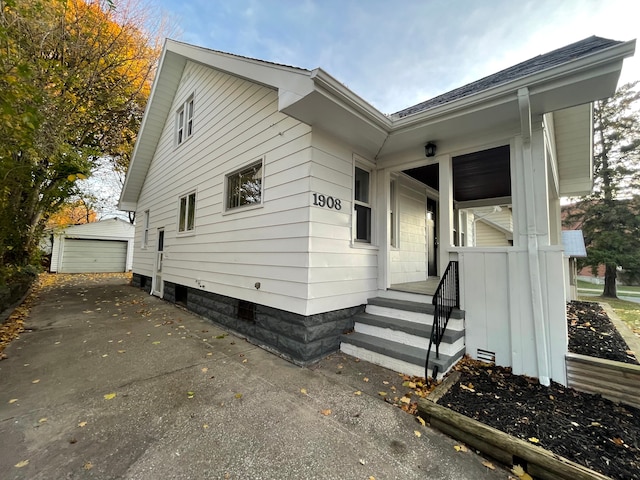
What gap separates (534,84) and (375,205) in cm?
262

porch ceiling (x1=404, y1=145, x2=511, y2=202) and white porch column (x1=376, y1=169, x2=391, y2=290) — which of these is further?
porch ceiling (x1=404, y1=145, x2=511, y2=202)

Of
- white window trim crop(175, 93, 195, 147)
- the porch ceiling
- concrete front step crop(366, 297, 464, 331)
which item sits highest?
white window trim crop(175, 93, 195, 147)

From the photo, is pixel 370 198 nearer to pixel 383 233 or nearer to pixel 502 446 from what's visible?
pixel 383 233

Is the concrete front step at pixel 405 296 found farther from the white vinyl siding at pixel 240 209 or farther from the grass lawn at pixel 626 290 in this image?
the grass lawn at pixel 626 290

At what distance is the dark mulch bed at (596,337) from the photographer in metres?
3.34

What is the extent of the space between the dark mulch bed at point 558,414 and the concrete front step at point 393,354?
0.85 ft

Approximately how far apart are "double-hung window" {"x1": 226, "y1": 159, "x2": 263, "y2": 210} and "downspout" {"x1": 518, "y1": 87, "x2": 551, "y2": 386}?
393 cm

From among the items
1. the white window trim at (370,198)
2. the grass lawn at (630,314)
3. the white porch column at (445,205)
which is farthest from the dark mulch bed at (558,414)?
the grass lawn at (630,314)

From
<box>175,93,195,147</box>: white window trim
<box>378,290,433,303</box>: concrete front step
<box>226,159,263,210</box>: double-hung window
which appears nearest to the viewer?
<box>378,290,433,303</box>: concrete front step

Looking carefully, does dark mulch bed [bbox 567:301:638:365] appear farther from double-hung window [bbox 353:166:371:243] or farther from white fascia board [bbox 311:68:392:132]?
white fascia board [bbox 311:68:392:132]

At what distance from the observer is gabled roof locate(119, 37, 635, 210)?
107 inches

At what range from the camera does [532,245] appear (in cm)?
333

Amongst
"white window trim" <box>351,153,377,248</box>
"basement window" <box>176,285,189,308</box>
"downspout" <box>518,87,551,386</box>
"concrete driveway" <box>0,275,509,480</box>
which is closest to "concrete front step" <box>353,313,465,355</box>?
"concrete driveway" <box>0,275,509,480</box>

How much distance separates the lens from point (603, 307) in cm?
661
